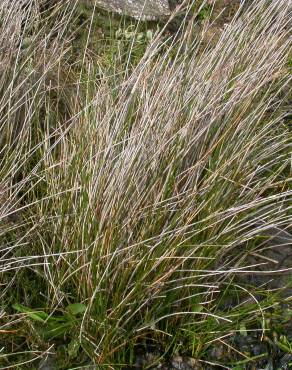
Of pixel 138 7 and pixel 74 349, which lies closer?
pixel 74 349

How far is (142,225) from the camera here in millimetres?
2336

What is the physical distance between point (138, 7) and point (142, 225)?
5.97ft

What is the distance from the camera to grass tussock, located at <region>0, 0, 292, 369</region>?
7.40 ft

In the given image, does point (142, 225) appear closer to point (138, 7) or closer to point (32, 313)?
point (32, 313)

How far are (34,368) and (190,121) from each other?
2.93 feet

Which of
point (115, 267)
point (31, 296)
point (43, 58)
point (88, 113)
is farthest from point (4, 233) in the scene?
point (43, 58)

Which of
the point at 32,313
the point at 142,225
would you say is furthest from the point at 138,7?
the point at 32,313

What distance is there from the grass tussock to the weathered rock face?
1101 mm

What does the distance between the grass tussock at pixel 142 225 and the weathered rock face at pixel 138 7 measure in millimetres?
1101

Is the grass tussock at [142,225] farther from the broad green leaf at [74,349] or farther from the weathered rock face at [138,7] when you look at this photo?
the weathered rock face at [138,7]

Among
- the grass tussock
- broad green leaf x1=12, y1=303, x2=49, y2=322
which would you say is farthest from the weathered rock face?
broad green leaf x1=12, y1=303, x2=49, y2=322

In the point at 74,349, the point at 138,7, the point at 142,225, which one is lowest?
the point at 74,349

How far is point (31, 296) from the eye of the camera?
93.7 inches

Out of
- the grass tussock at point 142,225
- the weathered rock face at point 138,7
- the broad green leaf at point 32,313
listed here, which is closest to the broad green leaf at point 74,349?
the grass tussock at point 142,225
